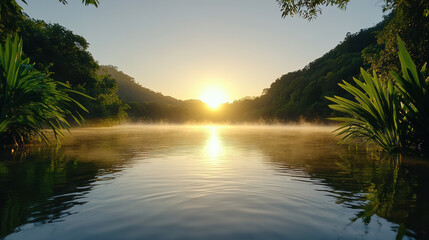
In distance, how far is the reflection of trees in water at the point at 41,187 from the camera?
289 centimetres

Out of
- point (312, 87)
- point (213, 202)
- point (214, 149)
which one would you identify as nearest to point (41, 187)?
point (213, 202)

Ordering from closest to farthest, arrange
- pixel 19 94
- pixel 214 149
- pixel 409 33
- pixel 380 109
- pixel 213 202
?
1. pixel 213 202
2. pixel 19 94
3. pixel 380 109
4. pixel 214 149
5. pixel 409 33

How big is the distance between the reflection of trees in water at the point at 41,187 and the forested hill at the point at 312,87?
5589cm

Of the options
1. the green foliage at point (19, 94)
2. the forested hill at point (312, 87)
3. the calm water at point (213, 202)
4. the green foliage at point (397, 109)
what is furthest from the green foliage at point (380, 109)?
the forested hill at point (312, 87)

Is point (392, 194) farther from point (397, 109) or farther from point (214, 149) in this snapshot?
point (214, 149)

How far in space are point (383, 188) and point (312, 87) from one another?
71.5m

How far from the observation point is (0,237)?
7.68 feet

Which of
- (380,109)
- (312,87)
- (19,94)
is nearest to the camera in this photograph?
(19,94)

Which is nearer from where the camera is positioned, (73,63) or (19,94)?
(19,94)

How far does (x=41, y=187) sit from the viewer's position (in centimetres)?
419

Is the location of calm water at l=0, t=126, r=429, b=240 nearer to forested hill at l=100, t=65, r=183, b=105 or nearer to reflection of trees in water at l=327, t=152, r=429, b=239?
reflection of trees in water at l=327, t=152, r=429, b=239

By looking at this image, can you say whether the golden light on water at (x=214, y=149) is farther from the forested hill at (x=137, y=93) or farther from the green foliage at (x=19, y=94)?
the forested hill at (x=137, y=93)

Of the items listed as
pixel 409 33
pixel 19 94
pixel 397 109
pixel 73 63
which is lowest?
pixel 397 109

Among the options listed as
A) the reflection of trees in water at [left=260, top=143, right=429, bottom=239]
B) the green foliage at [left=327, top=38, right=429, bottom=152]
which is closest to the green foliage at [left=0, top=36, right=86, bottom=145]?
the reflection of trees in water at [left=260, top=143, right=429, bottom=239]
